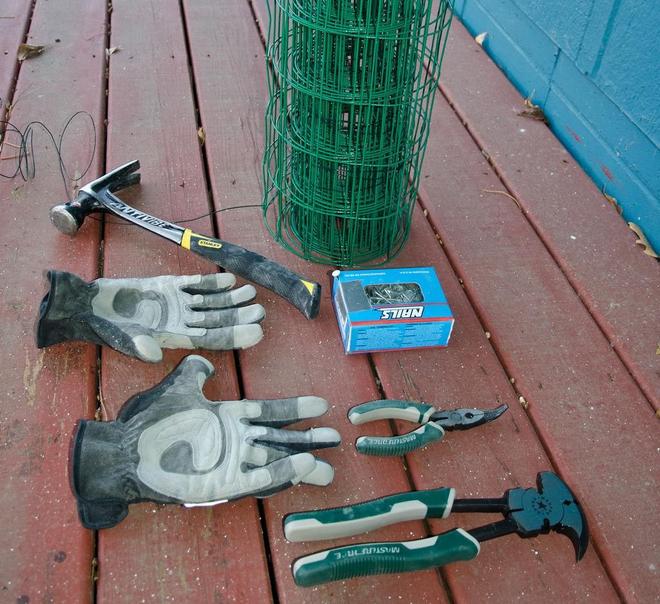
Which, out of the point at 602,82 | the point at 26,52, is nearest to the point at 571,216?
the point at 602,82

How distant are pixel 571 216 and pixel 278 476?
1279 millimetres

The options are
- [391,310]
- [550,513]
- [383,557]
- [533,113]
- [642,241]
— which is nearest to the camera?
[383,557]

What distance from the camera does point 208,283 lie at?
157 centimetres

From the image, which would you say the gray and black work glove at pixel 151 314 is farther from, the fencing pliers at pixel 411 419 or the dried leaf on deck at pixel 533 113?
the dried leaf on deck at pixel 533 113

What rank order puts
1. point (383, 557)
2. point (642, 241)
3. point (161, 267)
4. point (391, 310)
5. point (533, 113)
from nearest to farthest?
1. point (383, 557)
2. point (391, 310)
3. point (161, 267)
4. point (642, 241)
5. point (533, 113)

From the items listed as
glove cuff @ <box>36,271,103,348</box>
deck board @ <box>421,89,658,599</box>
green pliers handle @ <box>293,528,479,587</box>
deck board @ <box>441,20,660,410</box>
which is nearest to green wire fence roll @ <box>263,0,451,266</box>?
deck board @ <box>421,89,658,599</box>

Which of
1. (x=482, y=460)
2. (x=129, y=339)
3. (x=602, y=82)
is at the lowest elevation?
(x=482, y=460)

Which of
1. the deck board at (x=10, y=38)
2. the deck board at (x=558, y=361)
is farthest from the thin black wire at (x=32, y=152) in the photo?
the deck board at (x=558, y=361)

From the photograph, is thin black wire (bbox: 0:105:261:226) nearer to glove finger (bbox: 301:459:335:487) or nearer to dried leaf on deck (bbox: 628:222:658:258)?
glove finger (bbox: 301:459:335:487)

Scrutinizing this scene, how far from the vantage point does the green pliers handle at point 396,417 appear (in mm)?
1270

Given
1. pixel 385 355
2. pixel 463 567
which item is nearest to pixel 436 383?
pixel 385 355

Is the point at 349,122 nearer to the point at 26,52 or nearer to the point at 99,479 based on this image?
the point at 99,479

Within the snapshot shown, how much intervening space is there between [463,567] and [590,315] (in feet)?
2.65

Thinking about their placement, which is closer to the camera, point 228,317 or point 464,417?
point 464,417
